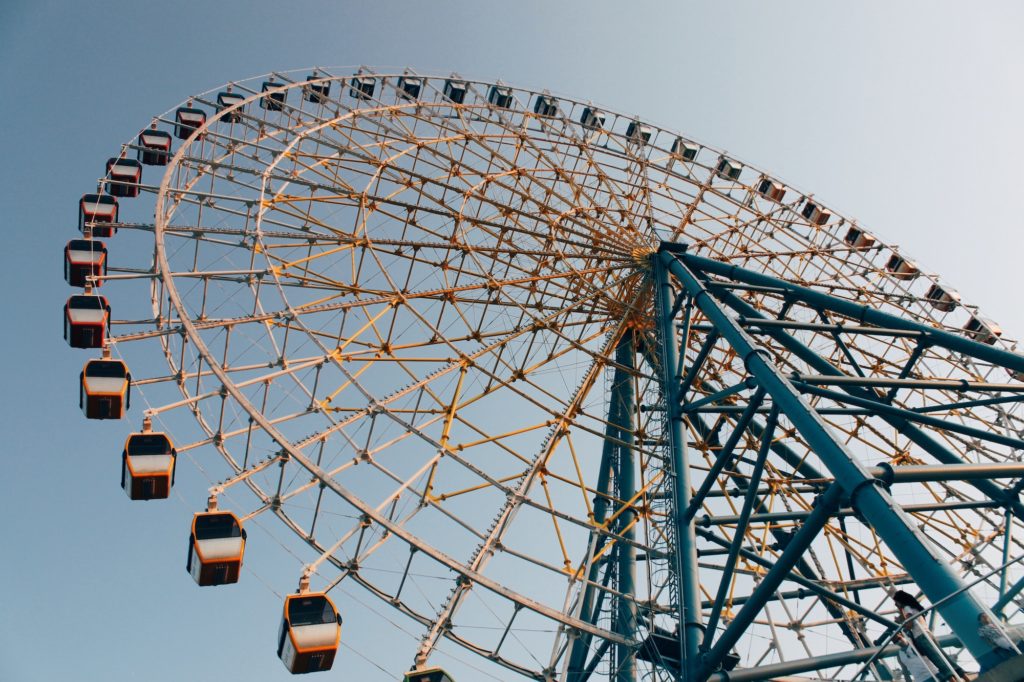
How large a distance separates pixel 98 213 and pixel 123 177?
170 centimetres

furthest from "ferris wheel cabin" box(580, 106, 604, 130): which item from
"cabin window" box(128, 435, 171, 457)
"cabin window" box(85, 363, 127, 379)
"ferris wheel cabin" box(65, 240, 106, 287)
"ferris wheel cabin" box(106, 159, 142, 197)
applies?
"cabin window" box(128, 435, 171, 457)

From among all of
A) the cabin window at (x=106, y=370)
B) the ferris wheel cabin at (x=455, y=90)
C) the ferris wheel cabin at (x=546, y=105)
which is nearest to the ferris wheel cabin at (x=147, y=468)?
the cabin window at (x=106, y=370)

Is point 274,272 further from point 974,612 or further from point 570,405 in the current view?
point 974,612

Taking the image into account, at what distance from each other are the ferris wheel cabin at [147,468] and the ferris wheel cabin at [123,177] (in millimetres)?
8527

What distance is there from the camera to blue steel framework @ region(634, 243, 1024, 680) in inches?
320

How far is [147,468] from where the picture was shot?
14227 mm

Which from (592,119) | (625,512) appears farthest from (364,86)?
(625,512)

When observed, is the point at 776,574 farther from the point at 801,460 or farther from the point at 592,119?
the point at 592,119

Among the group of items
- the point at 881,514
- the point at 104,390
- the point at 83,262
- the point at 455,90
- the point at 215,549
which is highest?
the point at 455,90

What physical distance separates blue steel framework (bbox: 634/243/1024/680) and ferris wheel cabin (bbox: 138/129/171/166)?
14386mm

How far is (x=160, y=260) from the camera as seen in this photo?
658 inches

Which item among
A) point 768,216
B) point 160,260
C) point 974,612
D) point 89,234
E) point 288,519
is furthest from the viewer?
point 768,216

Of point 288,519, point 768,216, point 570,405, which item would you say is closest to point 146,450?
point 288,519

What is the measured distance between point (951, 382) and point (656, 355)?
28.6ft
